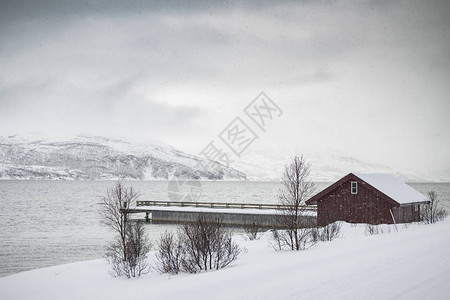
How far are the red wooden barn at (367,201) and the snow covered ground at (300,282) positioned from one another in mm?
17452

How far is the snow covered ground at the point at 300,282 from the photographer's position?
11.8 metres

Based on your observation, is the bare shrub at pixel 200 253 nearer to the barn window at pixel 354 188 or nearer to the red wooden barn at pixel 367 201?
the red wooden barn at pixel 367 201

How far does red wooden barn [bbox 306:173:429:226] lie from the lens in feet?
129

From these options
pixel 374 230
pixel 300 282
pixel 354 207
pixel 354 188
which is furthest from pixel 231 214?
pixel 300 282

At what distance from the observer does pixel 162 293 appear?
14.5 m

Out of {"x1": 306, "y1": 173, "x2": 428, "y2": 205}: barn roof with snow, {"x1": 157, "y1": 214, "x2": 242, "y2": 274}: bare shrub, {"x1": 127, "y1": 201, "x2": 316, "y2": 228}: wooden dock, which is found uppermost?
{"x1": 306, "y1": 173, "x2": 428, "y2": 205}: barn roof with snow

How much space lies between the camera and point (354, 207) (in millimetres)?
40812

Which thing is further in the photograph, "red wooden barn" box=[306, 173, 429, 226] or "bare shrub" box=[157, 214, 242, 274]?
"red wooden barn" box=[306, 173, 429, 226]

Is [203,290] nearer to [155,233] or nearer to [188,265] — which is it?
[188,265]

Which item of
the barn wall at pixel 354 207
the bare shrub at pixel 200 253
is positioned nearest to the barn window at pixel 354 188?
the barn wall at pixel 354 207

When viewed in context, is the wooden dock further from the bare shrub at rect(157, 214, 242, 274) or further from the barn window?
the bare shrub at rect(157, 214, 242, 274)

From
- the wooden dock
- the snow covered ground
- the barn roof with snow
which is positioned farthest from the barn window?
the snow covered ground

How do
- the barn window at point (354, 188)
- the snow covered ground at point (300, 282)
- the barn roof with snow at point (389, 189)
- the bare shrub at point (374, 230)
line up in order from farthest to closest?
the barn window at point (354, 188) < the barn roof with snow at point (389, 189) < the bare shrub at point (374, 230) < the snow covered ground at point (300, 282)

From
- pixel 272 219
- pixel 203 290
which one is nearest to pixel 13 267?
pixel 203 290
